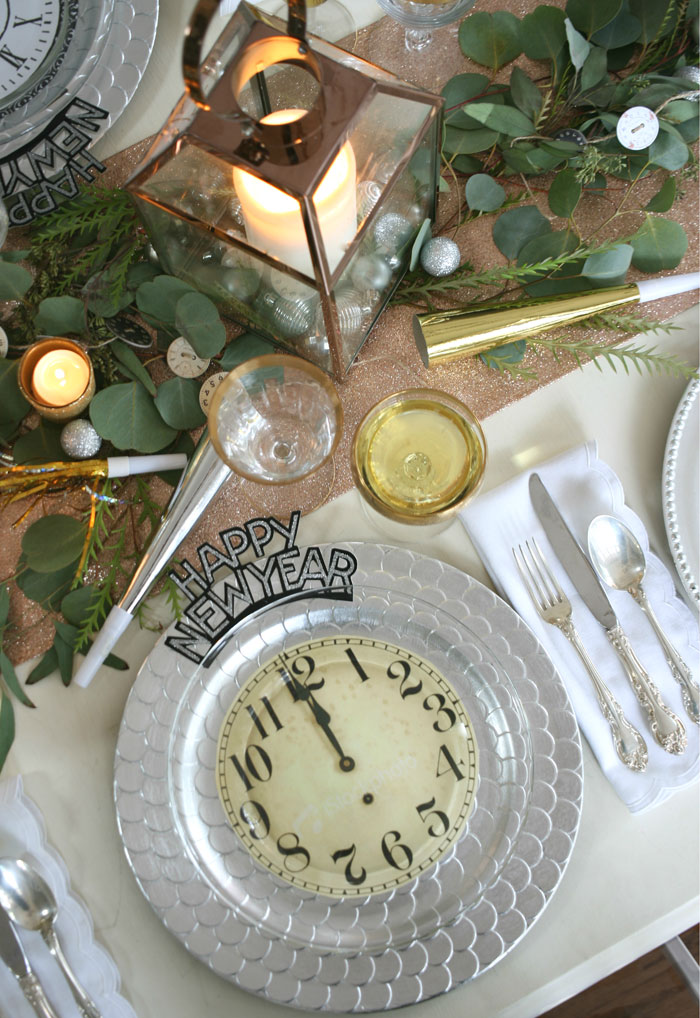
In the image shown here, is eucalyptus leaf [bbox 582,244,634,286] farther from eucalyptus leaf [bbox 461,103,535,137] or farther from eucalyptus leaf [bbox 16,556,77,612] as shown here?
eucalyptus leaf [bbox 16,556,77,612]

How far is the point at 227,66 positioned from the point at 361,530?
39 cm

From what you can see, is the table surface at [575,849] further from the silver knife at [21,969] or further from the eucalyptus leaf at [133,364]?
the eucalyptus leaf at [133,364]

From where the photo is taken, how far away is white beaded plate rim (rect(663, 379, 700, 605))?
68 centimetres

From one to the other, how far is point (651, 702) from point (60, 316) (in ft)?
2.10

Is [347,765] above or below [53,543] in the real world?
below

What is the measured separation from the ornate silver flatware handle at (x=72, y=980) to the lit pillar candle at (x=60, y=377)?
0.46 metres

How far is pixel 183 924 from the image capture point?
626mm

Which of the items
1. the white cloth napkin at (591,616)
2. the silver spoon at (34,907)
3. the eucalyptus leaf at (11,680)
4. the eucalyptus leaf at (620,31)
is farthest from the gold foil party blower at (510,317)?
the silver spoon at (34,907)

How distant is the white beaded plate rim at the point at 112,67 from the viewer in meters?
0.72

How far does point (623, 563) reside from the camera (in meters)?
0.68

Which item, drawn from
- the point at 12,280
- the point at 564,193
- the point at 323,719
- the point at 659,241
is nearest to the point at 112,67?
the point at 12,280

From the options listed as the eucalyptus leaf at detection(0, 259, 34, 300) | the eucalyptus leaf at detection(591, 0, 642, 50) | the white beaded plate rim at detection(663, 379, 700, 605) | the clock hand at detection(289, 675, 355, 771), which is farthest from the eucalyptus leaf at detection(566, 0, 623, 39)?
the clock hand at detection(289, 675, 355, 771)

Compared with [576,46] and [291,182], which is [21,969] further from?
[576,46]

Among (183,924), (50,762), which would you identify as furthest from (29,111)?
(183,924)
